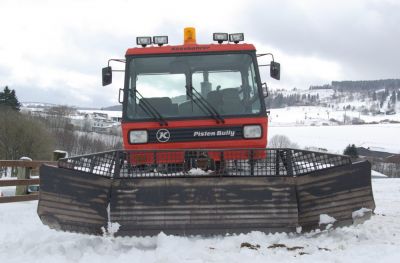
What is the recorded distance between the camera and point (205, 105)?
6.27 meters

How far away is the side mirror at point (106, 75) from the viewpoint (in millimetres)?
7059

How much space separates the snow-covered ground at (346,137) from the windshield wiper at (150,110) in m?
74.2

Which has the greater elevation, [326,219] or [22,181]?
[326,219]

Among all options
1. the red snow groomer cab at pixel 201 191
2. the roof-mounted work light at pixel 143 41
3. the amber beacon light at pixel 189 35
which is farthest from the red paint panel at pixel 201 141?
the amber beacon light at pixel 189 35

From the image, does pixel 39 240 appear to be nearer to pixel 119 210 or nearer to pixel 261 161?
pixel 119 210

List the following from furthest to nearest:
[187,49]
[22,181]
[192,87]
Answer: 1. [22,181]
2. [187,49]
3. [192,87]

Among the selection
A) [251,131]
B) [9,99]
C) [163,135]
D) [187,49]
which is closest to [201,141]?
[163,135]

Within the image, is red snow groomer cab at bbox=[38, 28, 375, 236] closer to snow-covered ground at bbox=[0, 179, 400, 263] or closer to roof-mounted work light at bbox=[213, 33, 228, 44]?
snow-covered ground at bbox=[0, 179, 400, 263]

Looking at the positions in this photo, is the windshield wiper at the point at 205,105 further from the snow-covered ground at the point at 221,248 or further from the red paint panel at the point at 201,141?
the snow-covered ground at the point at 221,248

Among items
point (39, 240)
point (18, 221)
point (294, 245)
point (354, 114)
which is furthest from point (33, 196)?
point (354, 114)

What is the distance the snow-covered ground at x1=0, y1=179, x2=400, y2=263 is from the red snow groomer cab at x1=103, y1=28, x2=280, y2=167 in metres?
1.58

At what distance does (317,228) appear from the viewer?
4.94 meters

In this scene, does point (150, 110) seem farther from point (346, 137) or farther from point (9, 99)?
point (346, 137)

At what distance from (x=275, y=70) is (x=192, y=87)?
145 centimetres
